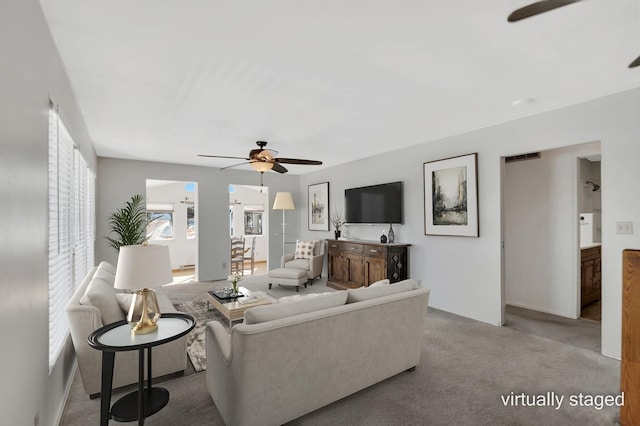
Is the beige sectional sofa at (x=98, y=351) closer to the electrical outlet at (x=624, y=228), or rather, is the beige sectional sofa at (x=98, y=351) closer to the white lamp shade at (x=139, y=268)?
the white lamp shade at (x=139, y=268)

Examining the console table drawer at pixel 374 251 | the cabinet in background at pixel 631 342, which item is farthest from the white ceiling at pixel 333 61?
the console table drawer at pixel 374 251

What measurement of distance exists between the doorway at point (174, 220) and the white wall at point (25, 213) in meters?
6.60

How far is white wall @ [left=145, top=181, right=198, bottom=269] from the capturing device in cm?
832

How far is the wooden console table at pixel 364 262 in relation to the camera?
482 centimetres

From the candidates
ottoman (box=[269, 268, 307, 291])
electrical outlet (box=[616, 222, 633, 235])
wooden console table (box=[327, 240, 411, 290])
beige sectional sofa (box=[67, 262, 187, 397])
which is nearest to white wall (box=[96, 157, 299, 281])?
ottoman (box=[269, 268, 307, 291])

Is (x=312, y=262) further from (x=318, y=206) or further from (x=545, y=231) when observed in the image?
(x=545, y=231)

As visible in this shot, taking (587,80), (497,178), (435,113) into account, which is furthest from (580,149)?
(435,113)

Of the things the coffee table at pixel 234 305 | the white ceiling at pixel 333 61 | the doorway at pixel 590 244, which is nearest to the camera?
the white ceiling at pixel 333 61

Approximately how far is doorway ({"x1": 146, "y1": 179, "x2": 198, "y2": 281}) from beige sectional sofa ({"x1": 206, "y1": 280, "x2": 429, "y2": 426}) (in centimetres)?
680

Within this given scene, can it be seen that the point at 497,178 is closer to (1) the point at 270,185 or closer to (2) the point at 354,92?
(2) the point at 354,92

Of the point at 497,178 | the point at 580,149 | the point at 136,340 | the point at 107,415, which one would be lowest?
the point at 107,415

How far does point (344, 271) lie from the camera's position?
5.73m

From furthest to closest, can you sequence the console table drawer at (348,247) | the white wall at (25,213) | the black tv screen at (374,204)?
1. the console table drawer at (348,247)
2. the black tv screen at (374,204)
3. the white wall at (25,213)

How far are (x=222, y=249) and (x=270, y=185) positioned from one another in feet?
6.18
